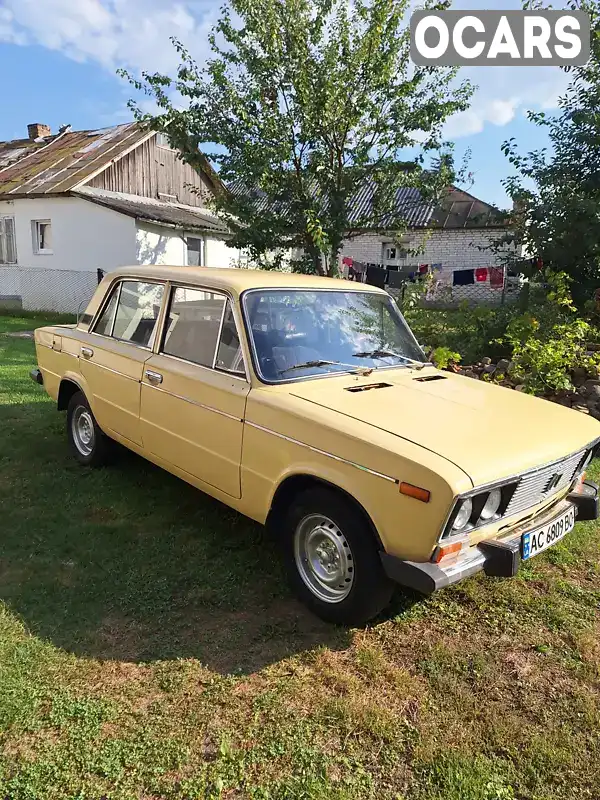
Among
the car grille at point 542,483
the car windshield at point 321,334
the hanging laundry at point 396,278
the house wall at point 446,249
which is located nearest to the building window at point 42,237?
the house wall at point 446,249

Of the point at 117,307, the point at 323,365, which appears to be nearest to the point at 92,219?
the point at 117,307

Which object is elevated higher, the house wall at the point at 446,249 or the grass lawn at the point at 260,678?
the house wall at the point at 446,249

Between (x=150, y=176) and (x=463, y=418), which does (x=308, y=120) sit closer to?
(x=463, y=418)

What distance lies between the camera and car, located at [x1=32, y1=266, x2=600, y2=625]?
2678mm

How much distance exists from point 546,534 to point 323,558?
118cm

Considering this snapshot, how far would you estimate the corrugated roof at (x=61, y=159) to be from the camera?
18062 mm

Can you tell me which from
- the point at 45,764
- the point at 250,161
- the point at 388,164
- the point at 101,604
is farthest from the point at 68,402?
the point at 388,164

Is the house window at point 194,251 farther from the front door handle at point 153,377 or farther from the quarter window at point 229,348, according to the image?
the quarter window at point 229,348

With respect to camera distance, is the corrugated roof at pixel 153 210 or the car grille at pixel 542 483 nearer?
the car grille at pixel 542 483

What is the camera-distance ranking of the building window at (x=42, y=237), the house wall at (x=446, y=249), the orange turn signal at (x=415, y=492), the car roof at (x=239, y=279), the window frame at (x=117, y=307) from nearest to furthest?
the orange turn signal at (x=415, y=492), the car roof at (x=239, y=279), the window frame at (x=117, y=307), the building window at (x=42, y=237), the house wall at (x=446, y=249)

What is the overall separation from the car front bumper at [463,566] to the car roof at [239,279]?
1.94 m

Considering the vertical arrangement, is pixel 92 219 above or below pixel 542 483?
above

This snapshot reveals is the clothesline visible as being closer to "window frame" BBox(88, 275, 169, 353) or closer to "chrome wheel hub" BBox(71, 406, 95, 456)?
"window frame" BBox(88, 275, 169, 353)

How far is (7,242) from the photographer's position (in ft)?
64.6
